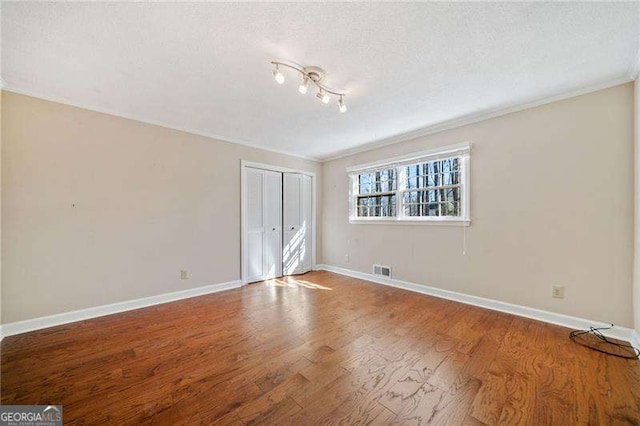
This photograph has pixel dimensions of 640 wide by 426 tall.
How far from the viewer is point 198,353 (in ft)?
6.97

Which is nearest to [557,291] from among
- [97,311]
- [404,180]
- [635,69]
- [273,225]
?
[635,69]

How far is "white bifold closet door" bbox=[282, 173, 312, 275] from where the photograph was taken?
490 cm

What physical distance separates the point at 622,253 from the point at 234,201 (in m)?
4.81

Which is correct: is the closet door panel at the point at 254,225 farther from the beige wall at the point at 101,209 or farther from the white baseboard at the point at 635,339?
the white baseboard at the point at 635,339

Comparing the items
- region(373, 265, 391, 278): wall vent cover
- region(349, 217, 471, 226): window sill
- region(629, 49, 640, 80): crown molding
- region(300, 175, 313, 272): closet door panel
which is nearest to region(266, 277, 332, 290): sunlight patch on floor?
region(300, 175, 313, 272): closet door panel

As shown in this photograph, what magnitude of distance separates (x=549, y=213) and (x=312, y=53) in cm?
305

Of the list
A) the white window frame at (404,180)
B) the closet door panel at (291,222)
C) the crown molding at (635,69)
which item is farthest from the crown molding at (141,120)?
the crown molding at (635,69)

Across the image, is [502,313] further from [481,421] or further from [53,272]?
[53,272]

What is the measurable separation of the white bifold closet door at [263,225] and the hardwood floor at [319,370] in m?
1.48

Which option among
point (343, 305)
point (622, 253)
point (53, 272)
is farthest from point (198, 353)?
point (622, 253)

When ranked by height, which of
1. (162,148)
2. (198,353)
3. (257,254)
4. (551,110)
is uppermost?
(551,110)

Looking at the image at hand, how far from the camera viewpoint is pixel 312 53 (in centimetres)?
195

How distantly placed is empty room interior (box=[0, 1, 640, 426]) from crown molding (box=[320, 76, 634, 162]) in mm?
31

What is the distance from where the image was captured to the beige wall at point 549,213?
236cm
